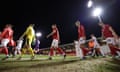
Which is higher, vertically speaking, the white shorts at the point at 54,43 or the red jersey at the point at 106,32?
the red jersey at the point at 106,32

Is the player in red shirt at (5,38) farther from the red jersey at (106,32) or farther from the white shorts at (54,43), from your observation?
the red jersey at (106,32)

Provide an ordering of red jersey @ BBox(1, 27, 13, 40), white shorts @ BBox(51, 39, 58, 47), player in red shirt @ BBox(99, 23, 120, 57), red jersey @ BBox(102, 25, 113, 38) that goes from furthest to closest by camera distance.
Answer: white shorts @ BBox(51, 39, 58, 47), red jersey @ BBox(1, 27, 13, 40), red jersey @ BBox(102, 25, 113, 38), player in red shirt @ BBox(99, 23, 120, 57)

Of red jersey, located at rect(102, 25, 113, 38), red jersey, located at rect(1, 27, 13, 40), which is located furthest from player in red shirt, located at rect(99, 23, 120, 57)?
red jersey, located at rect(1, 27, 13, 40)

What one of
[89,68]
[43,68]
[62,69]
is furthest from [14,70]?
[89,68]

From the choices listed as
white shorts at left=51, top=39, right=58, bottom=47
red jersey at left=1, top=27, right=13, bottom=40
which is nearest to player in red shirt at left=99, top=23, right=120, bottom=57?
white shorts at left=51, top=39, right=58, bottom=47

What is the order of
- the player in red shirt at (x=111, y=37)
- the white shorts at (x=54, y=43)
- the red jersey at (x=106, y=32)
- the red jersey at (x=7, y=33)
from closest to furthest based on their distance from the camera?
the player in red shirt at (x=111, y=37)
the red jersey at (x=106, y=32)
the red jersey at (x=7, y=33)
the white shorts at (x=54, y=43)

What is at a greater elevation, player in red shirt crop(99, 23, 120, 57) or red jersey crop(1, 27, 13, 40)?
red jersey crop(1, 27, 13, 40)

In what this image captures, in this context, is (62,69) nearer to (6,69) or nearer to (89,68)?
(89,68)

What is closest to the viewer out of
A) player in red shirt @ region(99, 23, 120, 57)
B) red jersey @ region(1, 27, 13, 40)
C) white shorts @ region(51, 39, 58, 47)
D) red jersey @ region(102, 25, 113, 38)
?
player in red shirt @ region(99, 23, 120, 57)

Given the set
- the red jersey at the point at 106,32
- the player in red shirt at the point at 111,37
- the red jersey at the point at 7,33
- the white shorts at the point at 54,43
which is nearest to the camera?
the player in red shirt at the point at 111,37

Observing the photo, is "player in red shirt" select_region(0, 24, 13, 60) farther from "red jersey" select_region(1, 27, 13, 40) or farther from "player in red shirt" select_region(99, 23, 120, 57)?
"player in red shirt" select_region(99, 23, 120, 57)

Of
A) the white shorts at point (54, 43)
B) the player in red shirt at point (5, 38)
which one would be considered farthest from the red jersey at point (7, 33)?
the white shorts at point (54, 43)

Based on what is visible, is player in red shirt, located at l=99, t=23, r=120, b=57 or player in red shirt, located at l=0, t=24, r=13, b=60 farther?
player in red shirt, located at l=0, t=24, r=13, b=60

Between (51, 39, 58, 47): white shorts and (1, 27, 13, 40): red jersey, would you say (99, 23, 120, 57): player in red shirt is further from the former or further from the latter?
(1, 27, 13, 40): red jersey
